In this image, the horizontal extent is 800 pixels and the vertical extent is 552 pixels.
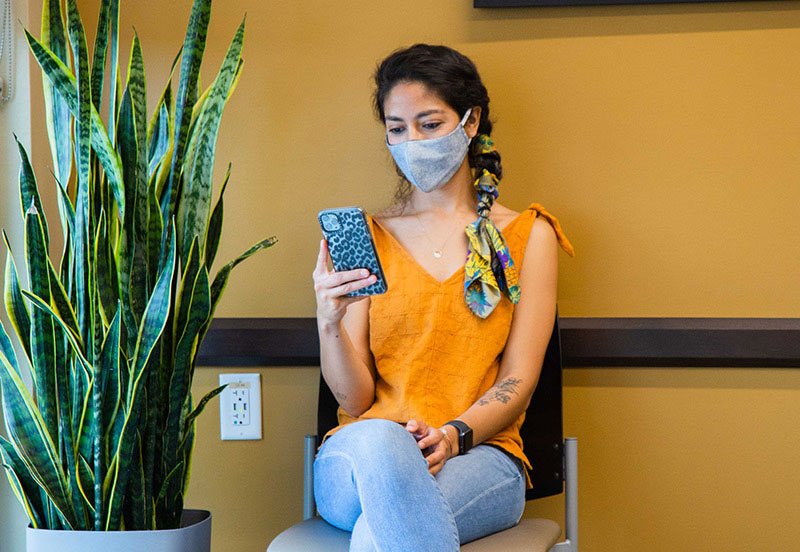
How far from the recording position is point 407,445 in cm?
144

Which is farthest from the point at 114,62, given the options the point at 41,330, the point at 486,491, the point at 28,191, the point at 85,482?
the point at 486,491

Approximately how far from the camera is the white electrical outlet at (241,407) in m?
2.09

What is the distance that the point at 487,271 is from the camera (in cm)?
179

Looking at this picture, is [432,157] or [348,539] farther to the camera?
[432,157]

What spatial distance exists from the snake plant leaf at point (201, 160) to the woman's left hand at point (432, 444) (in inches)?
20.3

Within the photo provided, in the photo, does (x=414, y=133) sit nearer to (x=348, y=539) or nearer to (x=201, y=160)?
(x=201, y=160)

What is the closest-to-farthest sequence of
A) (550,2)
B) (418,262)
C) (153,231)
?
(153,231) → (418,262) → (550,2)

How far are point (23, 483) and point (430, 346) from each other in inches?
30.1

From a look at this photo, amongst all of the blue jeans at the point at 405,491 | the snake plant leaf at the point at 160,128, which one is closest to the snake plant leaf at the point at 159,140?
the snake plant leaf at the point at 160,128

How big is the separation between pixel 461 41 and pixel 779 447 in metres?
1.10

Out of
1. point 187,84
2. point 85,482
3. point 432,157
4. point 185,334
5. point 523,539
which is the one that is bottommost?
point 523,539

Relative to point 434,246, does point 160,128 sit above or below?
above

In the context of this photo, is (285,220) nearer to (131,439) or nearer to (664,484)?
(131,439)

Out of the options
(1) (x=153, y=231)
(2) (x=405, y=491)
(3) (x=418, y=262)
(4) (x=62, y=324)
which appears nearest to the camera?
(2) (x=405, y=491)
